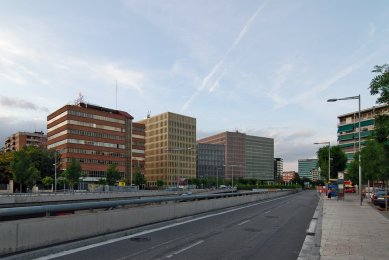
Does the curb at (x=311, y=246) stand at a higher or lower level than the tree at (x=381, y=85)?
lower

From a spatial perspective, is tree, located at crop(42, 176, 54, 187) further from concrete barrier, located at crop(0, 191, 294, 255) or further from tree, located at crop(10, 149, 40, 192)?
concrete barrier, located at crop(0, 191, 294, 255)

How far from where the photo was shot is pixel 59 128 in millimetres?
136000

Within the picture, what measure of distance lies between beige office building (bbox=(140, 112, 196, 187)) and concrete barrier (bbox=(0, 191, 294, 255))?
514 feet

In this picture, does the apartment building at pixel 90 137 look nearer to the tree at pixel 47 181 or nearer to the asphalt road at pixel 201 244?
the tree at pixel 47 181

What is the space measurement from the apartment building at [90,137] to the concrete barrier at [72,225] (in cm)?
11180

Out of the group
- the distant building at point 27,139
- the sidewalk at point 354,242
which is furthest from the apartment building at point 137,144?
the sidewalk at point 354,242

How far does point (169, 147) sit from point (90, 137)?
47.6m

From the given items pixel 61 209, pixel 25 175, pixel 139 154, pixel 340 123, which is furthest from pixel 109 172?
pixel 61 209

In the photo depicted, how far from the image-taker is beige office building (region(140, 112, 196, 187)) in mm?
178375

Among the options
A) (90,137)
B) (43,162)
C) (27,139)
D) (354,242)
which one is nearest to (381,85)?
(354,242)

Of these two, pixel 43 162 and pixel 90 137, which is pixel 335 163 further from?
pixel 90 137

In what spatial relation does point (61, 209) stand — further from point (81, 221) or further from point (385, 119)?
point (385, 119)

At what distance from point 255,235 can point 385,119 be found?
5.83 m

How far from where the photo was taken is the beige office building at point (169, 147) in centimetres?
17838
